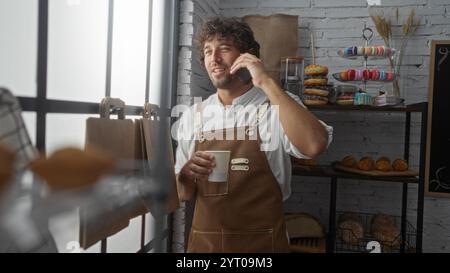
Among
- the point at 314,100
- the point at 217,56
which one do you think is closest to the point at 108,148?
the point at 217,56

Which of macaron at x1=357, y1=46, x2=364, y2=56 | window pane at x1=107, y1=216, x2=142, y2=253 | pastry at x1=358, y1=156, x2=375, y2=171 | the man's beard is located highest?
macaron at x1=357, y1=46, x2=364, y2=56

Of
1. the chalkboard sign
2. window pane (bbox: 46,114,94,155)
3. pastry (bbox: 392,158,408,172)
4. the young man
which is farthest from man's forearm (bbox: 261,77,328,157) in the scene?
the chalkboard sign

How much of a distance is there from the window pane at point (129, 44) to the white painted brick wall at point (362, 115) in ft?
2.14

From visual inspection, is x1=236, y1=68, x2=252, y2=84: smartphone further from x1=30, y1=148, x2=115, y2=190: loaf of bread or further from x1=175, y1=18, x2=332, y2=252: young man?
x1=30, y1=148, x2=115, y2=190: loaf of bread

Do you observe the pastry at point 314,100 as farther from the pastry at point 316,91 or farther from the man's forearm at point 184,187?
the man's forearm at point 184,187

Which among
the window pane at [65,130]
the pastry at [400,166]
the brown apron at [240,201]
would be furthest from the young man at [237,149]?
the pastry at [400,166]

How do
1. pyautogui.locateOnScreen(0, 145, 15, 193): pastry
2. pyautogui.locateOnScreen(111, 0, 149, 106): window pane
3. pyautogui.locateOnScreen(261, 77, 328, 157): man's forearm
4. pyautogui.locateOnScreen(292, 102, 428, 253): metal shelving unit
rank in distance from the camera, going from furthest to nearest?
pyautogui.locateOnScreen(292, 102, 428, 253): metal shelving unit
pyautogui.locateOnScreen(261, 77, 328, 157): man's forearm
pyautogui.locateOnScreen(111, 0, 149, 106): window pane
pyautogui.locateOnScreen(0, 145, 15, 193): pastry

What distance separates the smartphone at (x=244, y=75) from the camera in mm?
543

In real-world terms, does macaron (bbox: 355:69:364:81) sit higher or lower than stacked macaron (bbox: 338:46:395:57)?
lower

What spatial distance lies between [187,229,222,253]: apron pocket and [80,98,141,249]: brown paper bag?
0.23 metres

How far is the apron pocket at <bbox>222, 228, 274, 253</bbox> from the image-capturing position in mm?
561

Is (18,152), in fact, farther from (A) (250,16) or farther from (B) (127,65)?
(A) (250,16)

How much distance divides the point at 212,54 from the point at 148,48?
7.4 inches

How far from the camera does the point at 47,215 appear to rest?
14 cm
